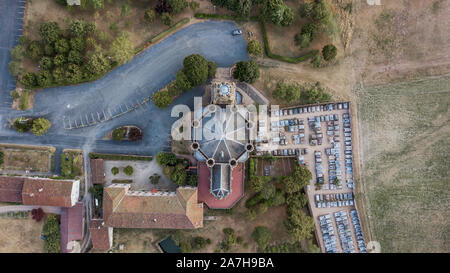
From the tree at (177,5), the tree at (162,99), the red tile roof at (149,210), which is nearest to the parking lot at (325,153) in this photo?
the red tile roof at (149,210)

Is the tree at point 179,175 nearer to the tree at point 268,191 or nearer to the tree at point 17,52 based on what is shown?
the tree at point 268,191

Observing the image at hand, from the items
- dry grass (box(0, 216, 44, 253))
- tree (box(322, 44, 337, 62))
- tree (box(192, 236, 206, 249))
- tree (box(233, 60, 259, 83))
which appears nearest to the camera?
tree (box(233, 60, 259, 83))

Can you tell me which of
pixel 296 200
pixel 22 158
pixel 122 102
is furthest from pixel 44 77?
pixel 296 200

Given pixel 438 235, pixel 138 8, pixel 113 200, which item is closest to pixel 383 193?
pixel 438 235

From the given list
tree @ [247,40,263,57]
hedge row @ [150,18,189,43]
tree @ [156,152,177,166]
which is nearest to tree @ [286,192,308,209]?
tree @ [156,152,177,166]

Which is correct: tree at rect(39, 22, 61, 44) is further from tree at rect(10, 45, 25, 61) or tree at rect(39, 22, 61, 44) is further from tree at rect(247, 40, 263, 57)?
tree at rect(247, 40, 263, 57)
